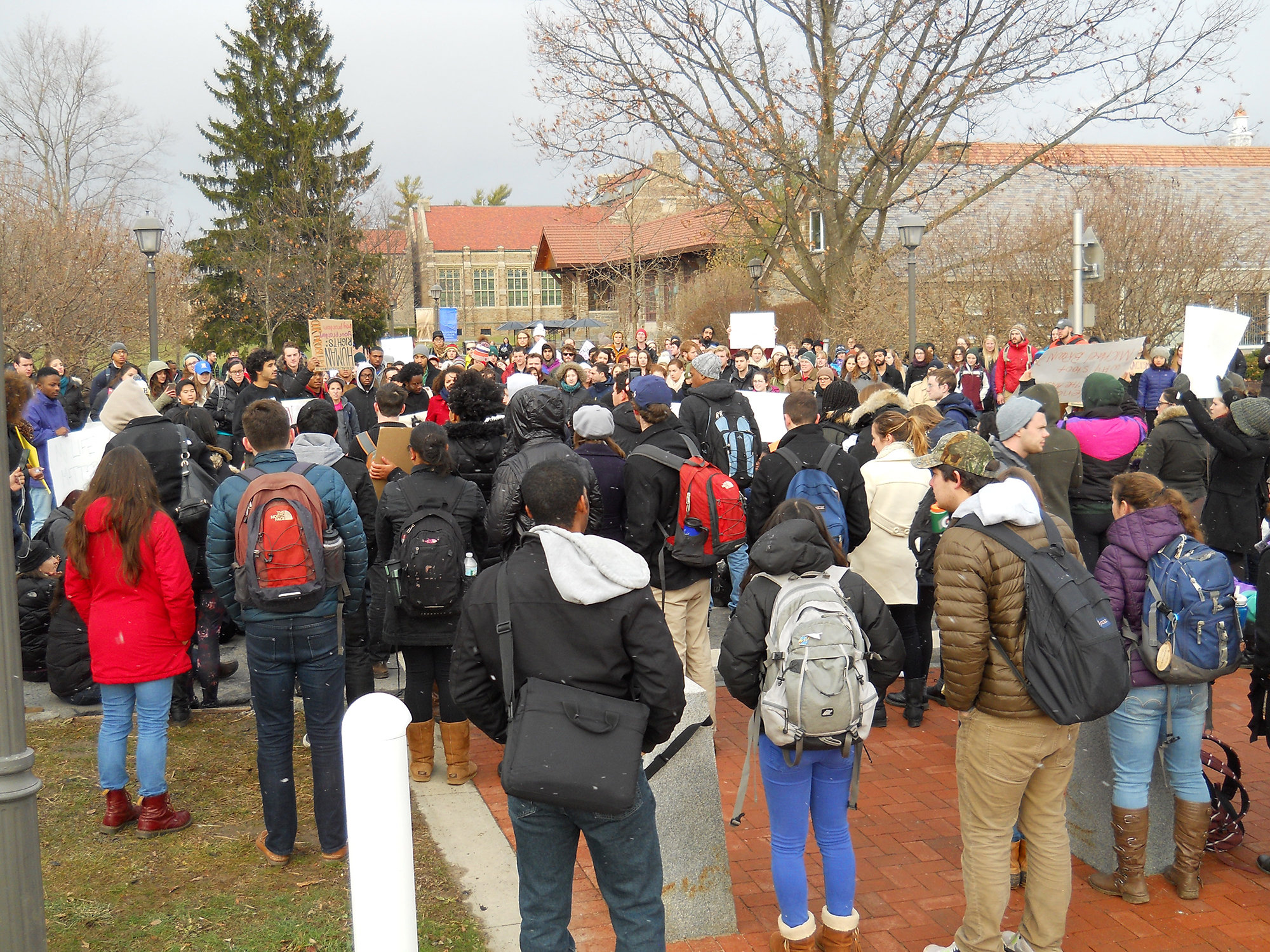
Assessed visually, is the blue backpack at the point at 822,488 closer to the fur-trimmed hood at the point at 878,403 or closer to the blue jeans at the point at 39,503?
the fur-trimmed hood at the point at 878,403

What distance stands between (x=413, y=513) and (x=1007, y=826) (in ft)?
10.6

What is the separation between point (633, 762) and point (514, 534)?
261 cm

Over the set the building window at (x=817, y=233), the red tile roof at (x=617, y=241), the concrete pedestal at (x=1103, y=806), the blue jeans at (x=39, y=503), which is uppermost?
the red tile roof at (x=617, y=241)

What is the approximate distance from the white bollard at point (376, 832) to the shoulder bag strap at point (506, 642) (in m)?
0.85

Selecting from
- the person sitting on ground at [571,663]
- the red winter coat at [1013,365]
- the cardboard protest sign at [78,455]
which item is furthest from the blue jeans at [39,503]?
the red winter coat at [1013,365]

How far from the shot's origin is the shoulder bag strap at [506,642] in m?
3.05

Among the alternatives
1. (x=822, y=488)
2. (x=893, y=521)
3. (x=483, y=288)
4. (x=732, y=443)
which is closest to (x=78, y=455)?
(x=732, y=443)

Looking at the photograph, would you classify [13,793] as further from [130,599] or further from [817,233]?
[817,233]

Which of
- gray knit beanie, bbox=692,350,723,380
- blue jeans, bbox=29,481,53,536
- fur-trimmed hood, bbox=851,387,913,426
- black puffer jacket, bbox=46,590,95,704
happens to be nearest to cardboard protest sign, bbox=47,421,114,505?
blue jeans, bbox=29,481,53,536

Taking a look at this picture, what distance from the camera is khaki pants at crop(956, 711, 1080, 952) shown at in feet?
12.3

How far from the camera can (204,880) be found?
468 centimetres

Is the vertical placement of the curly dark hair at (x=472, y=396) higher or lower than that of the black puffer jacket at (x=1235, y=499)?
higher

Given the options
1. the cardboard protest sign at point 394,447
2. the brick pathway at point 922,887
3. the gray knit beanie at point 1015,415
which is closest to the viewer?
the brick pathway at point 922,887

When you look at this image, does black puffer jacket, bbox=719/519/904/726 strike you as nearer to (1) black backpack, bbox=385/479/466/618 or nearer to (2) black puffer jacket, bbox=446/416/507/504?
(1) black backpack, bbox=385/479/466/618
